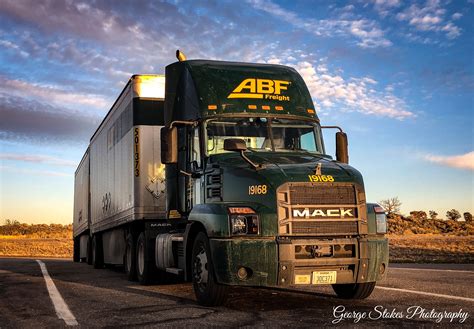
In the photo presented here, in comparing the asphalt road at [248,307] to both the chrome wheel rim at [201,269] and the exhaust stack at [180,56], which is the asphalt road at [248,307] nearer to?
the chrome wheel rim at [201,269]

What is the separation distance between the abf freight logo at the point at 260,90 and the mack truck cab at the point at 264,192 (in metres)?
0.02

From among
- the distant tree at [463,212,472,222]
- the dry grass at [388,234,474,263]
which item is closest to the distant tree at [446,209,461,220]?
the distant tree at [463,212,472,222]

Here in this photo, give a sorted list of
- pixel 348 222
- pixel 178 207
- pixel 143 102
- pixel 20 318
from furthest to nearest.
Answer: pixel 143 102, pixel 178 207, pixel 348 222, pixel 20 318

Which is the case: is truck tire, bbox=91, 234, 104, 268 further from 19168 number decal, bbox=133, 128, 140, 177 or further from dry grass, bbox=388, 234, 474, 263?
dry grass, bbox=388, 234, 474, 263

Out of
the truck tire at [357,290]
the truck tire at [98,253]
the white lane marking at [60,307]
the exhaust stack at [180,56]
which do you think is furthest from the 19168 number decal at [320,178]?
the truck tire at [98,253]

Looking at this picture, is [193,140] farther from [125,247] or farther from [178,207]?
[125,247]

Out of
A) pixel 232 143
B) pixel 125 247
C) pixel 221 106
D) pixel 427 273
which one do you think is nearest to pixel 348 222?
pixel 232 143

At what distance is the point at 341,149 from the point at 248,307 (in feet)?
11.6

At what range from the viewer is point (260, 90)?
1042cm

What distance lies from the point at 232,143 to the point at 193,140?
5.14 ft

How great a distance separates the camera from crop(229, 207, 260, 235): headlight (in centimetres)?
837

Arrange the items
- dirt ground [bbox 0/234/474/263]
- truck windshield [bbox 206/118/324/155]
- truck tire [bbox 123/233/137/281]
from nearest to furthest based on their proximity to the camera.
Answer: truck windshield [bbox 206/118/324/155], truck tire [bbox 123/233/137/281], dirt ground [bbox 0/234/474/263]

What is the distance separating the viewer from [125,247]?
15.8 meters

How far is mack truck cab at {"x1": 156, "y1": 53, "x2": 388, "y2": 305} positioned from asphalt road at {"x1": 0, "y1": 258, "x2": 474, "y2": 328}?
1.48ft
